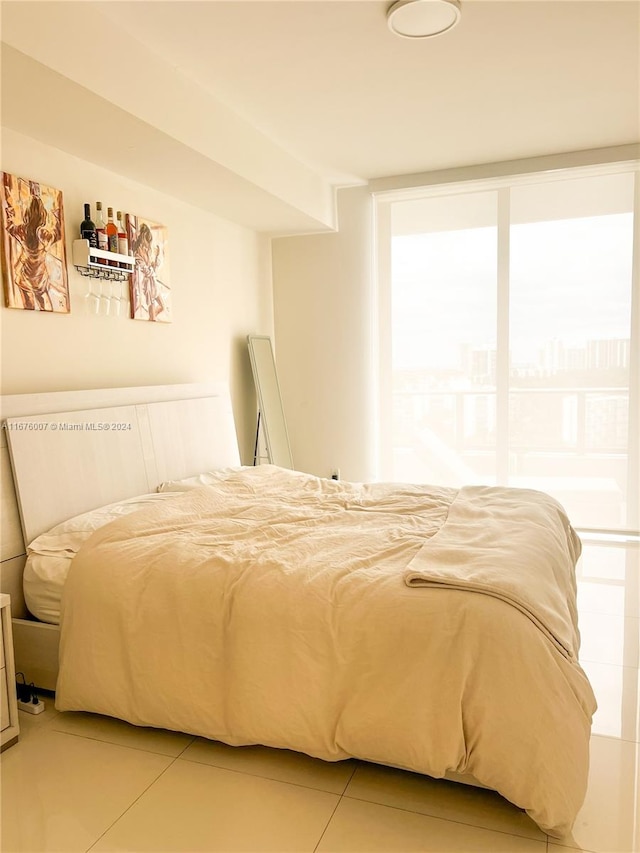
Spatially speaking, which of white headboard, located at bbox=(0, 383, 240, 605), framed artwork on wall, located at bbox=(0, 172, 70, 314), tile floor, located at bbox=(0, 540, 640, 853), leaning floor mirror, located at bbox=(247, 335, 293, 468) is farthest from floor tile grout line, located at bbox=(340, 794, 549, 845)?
leaning floor mirror, located at bbox=(247, 335, 293, 468)

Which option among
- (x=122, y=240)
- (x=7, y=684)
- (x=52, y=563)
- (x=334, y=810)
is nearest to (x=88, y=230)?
(x=122, y=240)

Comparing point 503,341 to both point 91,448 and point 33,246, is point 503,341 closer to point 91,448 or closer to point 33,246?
point 91,448

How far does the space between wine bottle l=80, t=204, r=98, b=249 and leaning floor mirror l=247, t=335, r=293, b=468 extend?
1.85m

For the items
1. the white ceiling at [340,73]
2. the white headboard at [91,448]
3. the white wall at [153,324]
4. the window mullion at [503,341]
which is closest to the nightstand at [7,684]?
the white headboard at [91,448]

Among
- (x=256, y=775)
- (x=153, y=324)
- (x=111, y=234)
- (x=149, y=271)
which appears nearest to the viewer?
(x=256, y=775)

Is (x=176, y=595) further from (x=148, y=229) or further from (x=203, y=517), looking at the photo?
(x=148, y=229)

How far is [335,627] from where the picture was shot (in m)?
1.93

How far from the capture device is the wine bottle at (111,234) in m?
3.23

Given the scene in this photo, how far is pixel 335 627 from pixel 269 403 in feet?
10.7

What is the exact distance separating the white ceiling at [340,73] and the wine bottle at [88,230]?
19.8 inches

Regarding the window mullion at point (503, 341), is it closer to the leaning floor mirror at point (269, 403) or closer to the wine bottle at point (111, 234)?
the leaning floor mirror at point (269, 403)

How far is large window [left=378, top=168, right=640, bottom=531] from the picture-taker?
4.61 meters

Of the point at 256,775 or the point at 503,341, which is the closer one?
the point at 256,775

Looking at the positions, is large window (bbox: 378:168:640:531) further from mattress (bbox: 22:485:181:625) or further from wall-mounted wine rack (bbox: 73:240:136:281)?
mattress (bbox: 22:485:181:625)
